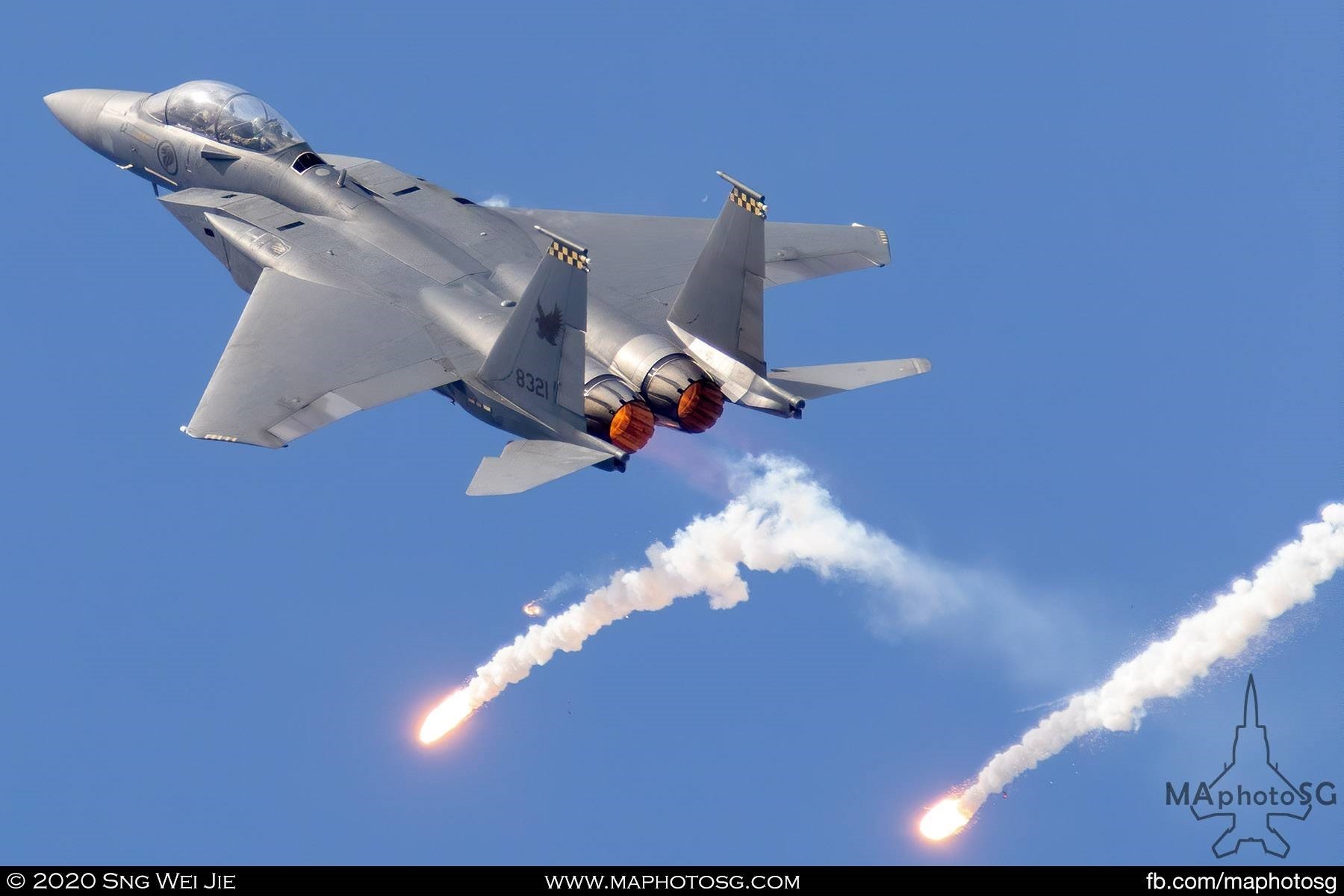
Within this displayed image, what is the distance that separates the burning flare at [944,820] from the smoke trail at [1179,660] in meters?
0.01

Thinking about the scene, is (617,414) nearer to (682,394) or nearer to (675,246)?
(682,394)

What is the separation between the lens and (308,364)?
3628cm

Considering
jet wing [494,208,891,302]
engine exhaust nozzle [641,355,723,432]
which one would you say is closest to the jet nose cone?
jet wing [494,208,891,302]

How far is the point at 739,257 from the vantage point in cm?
3481

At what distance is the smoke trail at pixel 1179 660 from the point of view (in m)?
38.2

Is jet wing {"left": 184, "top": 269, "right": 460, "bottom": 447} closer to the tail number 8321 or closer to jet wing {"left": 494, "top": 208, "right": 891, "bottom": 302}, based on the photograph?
the tail number 8321

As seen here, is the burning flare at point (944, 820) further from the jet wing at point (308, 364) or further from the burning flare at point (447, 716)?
the jet wing at point (308, 364)

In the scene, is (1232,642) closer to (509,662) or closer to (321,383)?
(509,662)

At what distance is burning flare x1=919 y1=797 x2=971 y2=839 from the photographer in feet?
129

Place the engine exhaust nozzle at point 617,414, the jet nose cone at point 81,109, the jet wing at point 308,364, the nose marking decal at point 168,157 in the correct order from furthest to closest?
1. the jet nose cone at point 81,109
2. the nose marking decal at point 168,157
3. the jet wing at point 308,364
4. the engine exhaust nozzle at point 617,414

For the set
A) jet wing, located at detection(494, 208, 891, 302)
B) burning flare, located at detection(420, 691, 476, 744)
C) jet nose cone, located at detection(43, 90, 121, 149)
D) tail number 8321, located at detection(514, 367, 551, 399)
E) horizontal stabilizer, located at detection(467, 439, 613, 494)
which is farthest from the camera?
jet nose cone, located at detection(43, 90, 121, 149)

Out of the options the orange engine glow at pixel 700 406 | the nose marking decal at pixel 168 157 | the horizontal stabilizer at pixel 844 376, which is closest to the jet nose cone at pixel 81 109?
the nose marking decal at pixel 168 157

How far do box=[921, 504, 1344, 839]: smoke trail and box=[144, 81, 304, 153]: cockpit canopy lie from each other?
1777 cm
